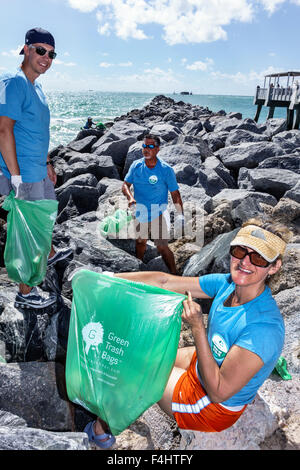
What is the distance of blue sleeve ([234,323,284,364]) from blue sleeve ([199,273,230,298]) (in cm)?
48

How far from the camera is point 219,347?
5.74 feet

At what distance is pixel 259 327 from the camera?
159cm

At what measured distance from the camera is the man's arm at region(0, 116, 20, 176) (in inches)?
98.9

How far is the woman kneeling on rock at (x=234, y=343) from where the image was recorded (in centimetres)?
157

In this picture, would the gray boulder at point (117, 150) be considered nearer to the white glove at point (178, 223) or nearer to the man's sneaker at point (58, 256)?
the white glove at point (178, 223)

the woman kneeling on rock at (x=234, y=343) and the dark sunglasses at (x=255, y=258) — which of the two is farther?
the dark sunglasses at (x=255, y=258)

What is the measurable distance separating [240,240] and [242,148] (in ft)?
27.7

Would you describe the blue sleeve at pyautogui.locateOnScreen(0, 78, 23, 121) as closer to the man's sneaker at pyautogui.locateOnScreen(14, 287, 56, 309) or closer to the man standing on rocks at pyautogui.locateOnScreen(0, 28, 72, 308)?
the man standing on rocks at pyautogui.locateOnScreen(0, 28, 72, 308)

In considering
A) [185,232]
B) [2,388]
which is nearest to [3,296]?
[2,388]

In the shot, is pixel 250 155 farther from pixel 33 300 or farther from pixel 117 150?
pixel 33 300

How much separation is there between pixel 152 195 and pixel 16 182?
1.91 meters

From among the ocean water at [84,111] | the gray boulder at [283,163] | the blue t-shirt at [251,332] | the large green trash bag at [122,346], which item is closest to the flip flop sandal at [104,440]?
the large green trash bag at [122,346]
